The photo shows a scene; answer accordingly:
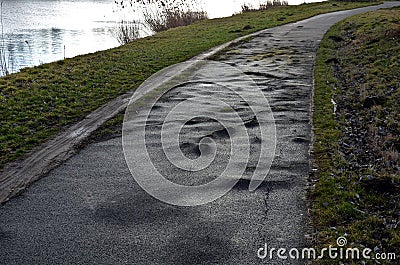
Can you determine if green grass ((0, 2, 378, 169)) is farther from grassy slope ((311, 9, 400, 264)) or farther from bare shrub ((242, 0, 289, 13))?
bare shrub ((242, 0, 289, 13))

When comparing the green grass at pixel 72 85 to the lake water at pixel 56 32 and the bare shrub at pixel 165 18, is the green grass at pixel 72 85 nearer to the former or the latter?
the lake water at pixel 56 32

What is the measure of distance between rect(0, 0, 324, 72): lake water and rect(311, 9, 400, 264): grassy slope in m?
9.13

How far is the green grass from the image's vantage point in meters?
7.23

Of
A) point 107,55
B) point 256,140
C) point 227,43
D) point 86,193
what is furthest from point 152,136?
point 227,43

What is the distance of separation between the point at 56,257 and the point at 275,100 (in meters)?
5.98


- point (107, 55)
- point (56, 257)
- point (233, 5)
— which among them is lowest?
point (56, 257)

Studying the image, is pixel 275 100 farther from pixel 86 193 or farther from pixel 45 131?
pixel 86 193

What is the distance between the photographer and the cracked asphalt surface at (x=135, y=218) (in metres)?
3.96

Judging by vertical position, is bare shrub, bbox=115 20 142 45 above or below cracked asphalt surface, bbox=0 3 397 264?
above

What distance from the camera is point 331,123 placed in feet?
24.2

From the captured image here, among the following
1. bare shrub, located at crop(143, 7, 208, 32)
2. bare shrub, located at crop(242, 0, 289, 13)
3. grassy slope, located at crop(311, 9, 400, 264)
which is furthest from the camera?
bare shrub, located at crop(242, 0, 289, 13)

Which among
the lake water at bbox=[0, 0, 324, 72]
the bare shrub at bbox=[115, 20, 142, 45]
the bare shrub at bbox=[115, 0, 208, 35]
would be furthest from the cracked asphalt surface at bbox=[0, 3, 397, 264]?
the bare shrub at bbox=[115, 0, 208, 35]

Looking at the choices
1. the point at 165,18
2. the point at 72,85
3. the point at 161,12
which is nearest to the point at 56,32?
the point at 161,12

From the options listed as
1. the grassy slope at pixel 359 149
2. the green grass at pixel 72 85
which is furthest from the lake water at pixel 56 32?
the grassy slope at pixel 359 149
